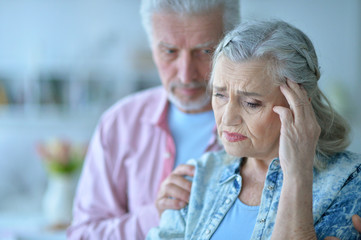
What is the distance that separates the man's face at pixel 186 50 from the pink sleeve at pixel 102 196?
0.35 meters

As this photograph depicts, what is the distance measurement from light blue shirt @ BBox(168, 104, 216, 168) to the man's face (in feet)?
0.35

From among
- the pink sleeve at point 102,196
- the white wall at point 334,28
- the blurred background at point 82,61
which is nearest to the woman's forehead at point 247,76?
the pink sleeve at point 102,196

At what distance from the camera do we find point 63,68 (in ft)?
15.7

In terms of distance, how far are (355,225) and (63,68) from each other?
13.5 ft

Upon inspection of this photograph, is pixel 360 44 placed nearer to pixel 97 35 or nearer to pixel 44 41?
pixel 97 35

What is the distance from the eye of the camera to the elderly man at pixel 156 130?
1.54 m

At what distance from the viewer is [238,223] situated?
123 cm

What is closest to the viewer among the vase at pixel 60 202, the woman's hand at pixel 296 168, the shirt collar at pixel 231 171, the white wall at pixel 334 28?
the woman's hand at pixel 296 168

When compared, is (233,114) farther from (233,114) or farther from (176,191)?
A: (176,191)

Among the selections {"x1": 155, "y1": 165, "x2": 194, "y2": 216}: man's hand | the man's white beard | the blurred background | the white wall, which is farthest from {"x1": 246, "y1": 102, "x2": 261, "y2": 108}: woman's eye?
the white wall

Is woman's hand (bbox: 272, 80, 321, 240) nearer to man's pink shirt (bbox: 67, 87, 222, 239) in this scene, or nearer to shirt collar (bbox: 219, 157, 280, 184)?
shirt collar (bbox: 219, 157, 280, 184)

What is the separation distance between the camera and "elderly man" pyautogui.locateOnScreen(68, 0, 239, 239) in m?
1.54

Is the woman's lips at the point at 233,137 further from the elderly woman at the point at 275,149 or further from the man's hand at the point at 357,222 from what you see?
the man's hand at the point at 357,222

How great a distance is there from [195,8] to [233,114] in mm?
511
